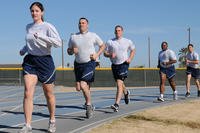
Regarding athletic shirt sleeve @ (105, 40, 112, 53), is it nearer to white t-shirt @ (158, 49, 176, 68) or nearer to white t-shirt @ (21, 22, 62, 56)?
white t-shirt @ (158, 49, 176, 68)

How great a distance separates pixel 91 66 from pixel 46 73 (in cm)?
190

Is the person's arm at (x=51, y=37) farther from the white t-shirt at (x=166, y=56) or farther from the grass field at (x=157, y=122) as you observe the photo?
the white t-shirt at (x=166, y=56)

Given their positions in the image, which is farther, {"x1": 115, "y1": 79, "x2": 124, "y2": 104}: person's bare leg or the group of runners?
{"x1": 115, "y1": 79, "x2": 124, "y2": 104}: person's bare leg

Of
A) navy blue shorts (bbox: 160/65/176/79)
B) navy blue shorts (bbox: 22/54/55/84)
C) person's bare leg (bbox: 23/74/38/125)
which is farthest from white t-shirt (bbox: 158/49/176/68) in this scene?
person's bare leg (bbox: 23/74/38/125)

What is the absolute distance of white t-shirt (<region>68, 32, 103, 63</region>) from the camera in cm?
806

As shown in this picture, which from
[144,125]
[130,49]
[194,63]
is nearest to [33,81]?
[144,125]

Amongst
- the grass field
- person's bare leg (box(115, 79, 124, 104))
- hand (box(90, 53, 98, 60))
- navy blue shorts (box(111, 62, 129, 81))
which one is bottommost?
the grass field

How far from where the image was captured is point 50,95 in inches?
252

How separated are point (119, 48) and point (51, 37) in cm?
366

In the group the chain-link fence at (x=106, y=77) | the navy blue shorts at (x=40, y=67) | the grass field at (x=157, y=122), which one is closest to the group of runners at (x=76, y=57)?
the navy blue shorts at (x=40, y=67)

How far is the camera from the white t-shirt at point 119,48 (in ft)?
31.7

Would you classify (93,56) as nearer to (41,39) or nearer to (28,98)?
(41,39)

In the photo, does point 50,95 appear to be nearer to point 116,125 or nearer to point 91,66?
point 116,125

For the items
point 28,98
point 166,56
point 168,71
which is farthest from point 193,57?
point 28,98
